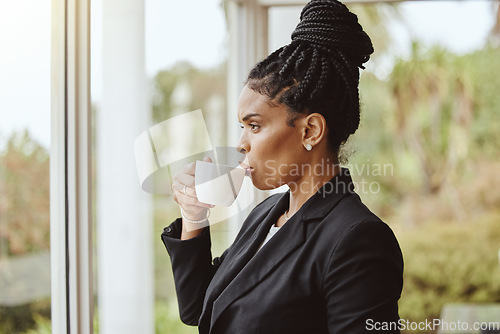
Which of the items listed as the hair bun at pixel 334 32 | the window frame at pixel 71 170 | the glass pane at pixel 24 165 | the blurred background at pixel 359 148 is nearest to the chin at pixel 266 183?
the hair bun at pixel 334 32

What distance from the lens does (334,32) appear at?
994 millimetres

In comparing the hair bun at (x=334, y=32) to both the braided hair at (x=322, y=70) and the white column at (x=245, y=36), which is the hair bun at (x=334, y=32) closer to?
the braided hair at (x=322, y=70)

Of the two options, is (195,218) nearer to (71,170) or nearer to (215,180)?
(215,180)

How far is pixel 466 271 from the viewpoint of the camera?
4336mm

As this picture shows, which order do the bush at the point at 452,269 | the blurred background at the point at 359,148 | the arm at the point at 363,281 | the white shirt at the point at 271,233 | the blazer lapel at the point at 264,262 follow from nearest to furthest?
the arm at the point at 363,281 < the blazer lapel at the point at 264,262 < the white shirt at the point at 271,233 < the blurred background at the point at 359,148 < the bush at the point at 452,269

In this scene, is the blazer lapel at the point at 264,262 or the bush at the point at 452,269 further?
the bush at the point at 452,269

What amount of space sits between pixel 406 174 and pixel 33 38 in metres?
3.76

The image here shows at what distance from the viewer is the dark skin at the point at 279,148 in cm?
99

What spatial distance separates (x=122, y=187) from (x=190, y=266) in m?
1.68

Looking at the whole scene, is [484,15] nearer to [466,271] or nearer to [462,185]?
[462,185]

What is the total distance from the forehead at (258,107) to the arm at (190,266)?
280mm

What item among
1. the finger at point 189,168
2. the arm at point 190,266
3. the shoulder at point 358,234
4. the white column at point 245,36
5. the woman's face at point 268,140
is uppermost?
the white column at point 245,36

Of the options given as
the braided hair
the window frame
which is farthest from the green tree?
the braided hair

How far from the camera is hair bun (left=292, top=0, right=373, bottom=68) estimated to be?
0.99 m
